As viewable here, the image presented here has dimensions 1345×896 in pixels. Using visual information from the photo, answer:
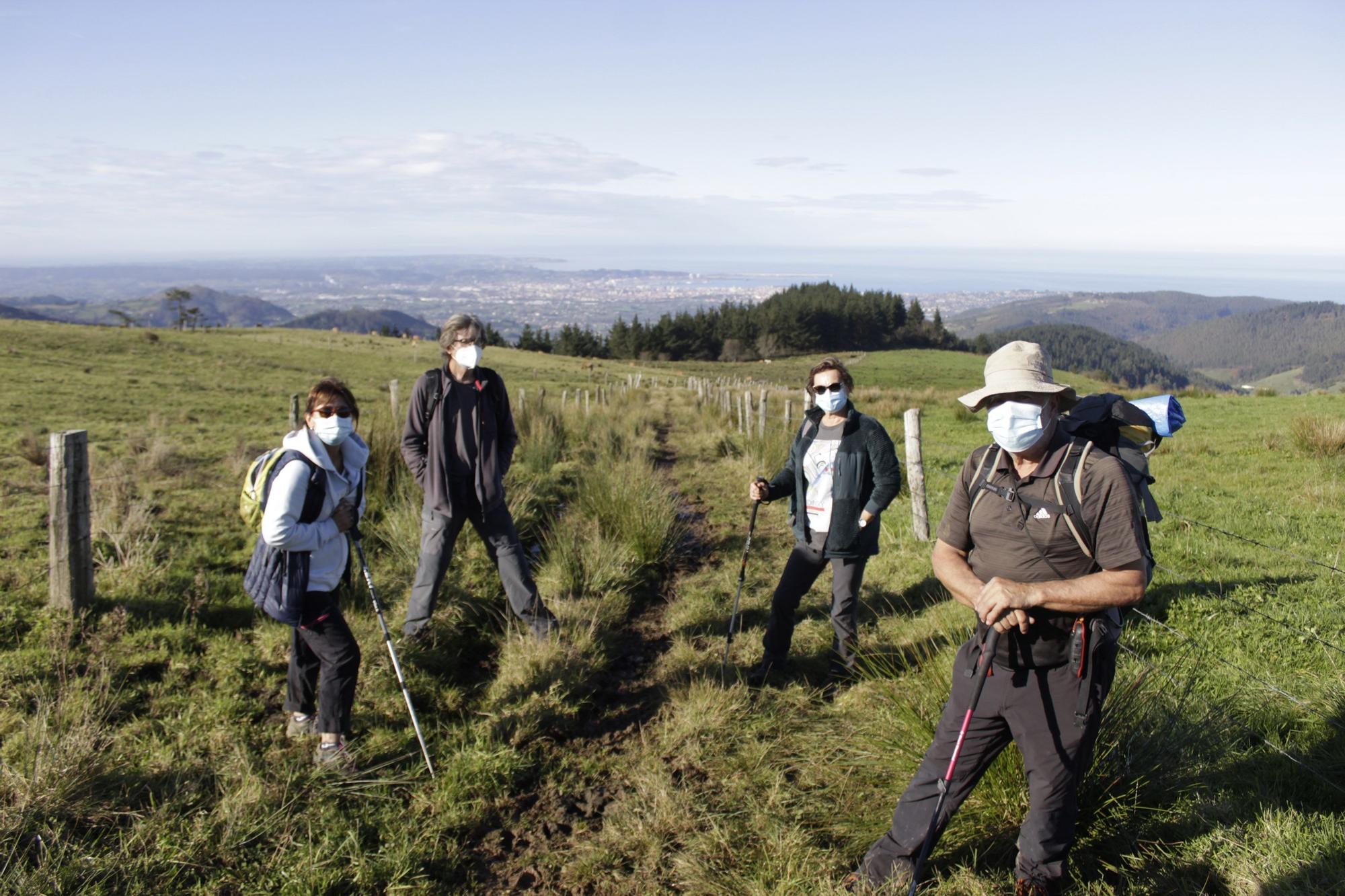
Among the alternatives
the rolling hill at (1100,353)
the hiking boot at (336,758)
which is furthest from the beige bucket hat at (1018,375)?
the rolling hill at (1100,353)

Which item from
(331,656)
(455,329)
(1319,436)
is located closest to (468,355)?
(455,329)

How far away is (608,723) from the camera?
423 cm

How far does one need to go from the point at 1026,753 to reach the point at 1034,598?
1.96 ft

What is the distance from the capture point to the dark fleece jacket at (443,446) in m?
4.56

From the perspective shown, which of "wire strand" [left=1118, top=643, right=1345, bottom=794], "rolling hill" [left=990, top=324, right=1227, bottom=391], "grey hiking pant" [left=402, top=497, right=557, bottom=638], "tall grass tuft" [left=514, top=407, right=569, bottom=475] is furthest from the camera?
"rolling hill" [left=990, top=324, right=1227, bottom=391]

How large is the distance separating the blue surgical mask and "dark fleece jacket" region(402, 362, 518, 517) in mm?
1989

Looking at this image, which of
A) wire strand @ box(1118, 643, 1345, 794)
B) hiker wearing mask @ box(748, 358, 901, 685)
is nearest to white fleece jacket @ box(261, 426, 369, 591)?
hiker wearing mask @ box(748, 358, 901, 685)

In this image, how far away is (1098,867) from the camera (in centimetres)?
278

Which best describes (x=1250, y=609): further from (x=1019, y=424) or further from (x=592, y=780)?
(x=592, y=780)

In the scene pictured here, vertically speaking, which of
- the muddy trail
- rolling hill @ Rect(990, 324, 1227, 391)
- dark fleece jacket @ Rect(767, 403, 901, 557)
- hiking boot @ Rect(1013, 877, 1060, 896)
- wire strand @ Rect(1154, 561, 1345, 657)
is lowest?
the muddy trail

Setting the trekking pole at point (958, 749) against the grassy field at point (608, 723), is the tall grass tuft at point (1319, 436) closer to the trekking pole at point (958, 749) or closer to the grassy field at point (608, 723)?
the grassy field at point (608, 723)

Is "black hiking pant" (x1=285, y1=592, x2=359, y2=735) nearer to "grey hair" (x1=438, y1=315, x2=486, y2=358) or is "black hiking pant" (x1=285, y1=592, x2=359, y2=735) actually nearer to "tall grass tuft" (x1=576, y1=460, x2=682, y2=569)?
"grey hair" (x1=438, y1=315, x2=486, y2=358)

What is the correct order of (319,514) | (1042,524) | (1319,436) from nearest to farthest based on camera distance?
1. (1042,524)
2. (319,514)
3. (1319,436)

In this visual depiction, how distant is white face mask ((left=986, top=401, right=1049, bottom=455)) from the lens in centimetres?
233
